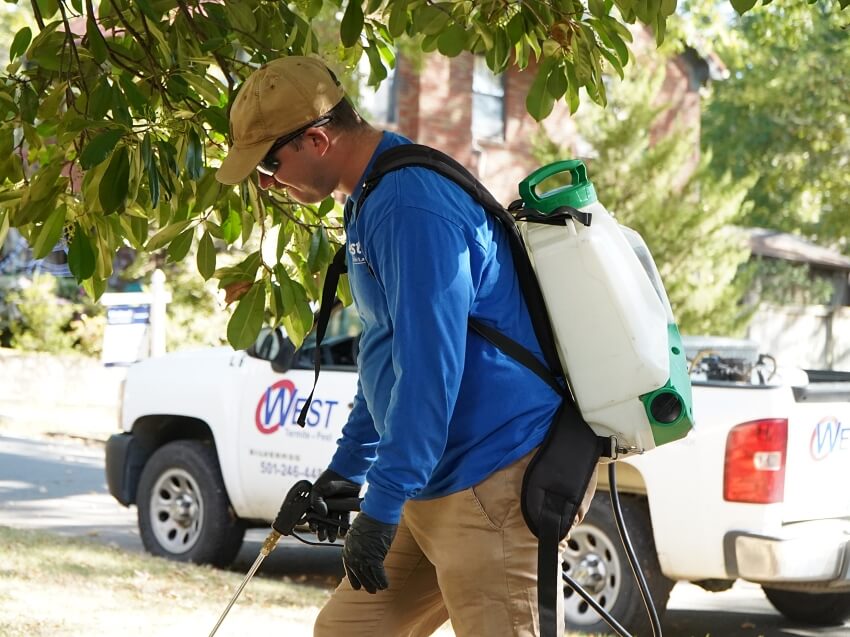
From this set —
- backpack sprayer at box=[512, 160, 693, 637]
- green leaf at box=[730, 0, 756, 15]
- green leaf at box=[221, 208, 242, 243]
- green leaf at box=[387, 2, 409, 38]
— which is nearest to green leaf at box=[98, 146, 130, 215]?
green leaf at box=[221, 208, 242, 243]

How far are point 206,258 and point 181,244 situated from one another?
13 centimetres

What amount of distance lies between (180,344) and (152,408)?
10817mm

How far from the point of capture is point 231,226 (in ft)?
15.1

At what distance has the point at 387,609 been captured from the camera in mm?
3350

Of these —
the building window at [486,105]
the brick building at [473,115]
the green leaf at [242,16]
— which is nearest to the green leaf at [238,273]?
the green leaf at [242,16]

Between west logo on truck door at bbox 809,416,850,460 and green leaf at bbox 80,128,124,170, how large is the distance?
4060 mm

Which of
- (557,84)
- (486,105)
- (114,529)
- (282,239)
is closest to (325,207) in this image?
(282,239)

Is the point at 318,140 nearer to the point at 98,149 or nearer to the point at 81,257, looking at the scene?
the point at 98,149

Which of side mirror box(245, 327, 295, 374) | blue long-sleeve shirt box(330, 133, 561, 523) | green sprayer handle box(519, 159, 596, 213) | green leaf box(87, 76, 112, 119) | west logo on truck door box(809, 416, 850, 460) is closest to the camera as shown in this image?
blue long-sleeve shirt box(330, 133, 561, 523)

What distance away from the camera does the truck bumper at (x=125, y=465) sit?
8516mm

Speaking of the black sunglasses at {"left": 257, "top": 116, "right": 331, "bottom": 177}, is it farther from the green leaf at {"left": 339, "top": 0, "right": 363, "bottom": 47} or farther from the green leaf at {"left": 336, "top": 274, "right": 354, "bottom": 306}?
the green leaf at {"left": 336, "top": 274, "right": 354, "bottom": 306}

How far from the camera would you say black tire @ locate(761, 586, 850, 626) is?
7500mm

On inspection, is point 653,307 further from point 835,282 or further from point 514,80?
point 835,282

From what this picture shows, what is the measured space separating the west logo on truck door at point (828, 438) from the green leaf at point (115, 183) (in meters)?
3.98
